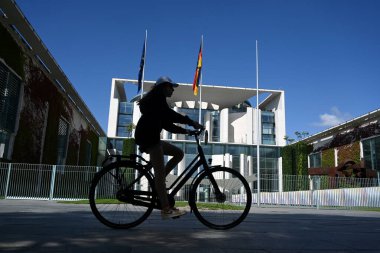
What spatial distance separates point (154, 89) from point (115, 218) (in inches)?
55.9

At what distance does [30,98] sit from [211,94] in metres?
38.7

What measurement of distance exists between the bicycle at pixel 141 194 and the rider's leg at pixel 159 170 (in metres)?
0.09

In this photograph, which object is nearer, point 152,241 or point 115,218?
point 152,241

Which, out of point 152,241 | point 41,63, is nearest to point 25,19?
point 41,63

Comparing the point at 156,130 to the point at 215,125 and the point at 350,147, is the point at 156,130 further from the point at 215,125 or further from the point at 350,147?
the point at 215,125

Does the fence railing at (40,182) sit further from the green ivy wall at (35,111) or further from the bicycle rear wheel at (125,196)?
the bicycle rear wheel at (125,196)

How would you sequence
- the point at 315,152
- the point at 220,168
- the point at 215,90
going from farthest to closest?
the point at 215,90, the point at 315,152, the point at 220,168

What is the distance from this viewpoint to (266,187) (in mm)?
21062

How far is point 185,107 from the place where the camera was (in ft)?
184

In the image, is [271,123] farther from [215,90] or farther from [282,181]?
[282,181]

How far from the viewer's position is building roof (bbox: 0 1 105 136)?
16797mm

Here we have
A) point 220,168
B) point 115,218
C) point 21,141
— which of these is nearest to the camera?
point 115,218

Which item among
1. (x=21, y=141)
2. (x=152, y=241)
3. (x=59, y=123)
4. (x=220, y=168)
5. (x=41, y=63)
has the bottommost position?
(x=152, y=241)

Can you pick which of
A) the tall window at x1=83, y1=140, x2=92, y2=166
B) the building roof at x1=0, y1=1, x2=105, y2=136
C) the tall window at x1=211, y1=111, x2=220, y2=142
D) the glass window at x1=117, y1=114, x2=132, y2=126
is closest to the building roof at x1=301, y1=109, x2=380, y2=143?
the tall window at x1=211, y1=111, x2=220, y2=142
